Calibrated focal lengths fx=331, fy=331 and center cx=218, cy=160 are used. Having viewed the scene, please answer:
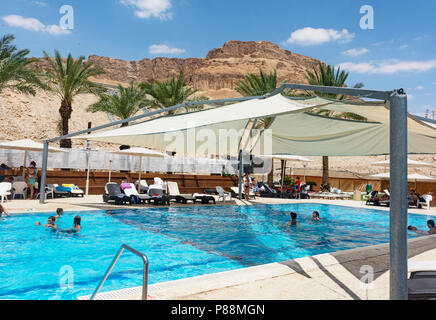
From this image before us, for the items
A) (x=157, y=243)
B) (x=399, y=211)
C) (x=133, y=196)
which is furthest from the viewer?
(x=133, y=196)

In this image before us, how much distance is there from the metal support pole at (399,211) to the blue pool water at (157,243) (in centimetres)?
344

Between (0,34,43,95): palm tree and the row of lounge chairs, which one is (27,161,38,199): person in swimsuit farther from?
(0,34,43,95): palm tree

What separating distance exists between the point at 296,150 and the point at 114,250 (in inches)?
417

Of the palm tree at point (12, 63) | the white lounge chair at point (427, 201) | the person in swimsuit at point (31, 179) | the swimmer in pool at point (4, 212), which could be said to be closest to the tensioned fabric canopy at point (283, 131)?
the swimmer in pool at point (4, 212)

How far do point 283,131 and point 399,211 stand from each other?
1073 cm

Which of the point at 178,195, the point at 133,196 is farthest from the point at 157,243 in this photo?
the point at 178,195

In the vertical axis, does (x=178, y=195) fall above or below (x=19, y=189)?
below

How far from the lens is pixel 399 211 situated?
3.09 meters

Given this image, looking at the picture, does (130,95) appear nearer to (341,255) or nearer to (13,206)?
(13,206)

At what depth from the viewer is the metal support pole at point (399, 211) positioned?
3.04 metres

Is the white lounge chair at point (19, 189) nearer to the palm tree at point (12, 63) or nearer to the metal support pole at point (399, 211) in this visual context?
the palm tree at point (12, 63)

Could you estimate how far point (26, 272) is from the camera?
18.4ft

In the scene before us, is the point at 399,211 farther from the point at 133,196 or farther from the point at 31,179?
the point at 31,179
